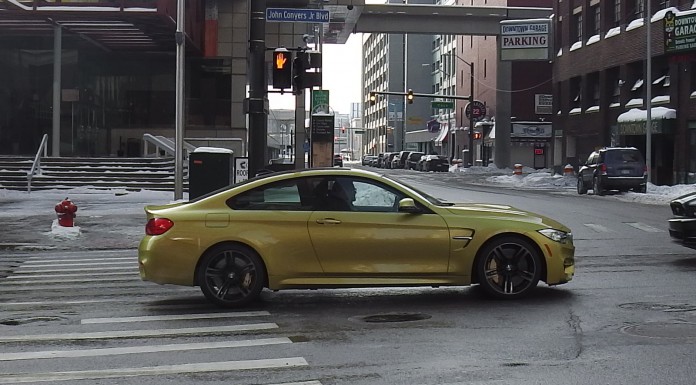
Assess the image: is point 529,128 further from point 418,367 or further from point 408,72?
point 418,367

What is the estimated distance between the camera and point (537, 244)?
30.5 feet

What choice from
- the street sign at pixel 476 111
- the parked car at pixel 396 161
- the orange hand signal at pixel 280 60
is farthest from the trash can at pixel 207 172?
the parked car at pixel 396 161

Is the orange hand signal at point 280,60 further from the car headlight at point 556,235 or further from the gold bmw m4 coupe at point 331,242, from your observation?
the car headlight at point 556,235

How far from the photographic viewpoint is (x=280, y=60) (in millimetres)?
16453

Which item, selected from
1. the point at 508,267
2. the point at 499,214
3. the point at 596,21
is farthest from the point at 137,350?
the point at 596,21

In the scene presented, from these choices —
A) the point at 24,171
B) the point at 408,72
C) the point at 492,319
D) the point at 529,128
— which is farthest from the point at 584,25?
the point at 408,72

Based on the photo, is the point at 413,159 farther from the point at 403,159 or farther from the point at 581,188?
the point at 581,188

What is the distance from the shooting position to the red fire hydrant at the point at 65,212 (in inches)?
670

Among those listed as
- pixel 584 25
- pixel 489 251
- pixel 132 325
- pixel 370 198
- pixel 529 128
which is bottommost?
pixel 132 325

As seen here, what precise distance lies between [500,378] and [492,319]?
2244 mm

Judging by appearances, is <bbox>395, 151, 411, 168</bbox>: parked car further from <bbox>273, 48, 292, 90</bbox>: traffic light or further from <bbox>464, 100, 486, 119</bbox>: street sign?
<bbox>273, 48, 292, 90</bbox>: traffic light

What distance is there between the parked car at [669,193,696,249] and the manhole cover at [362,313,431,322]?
18.6ft

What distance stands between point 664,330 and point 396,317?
2531 millimetres

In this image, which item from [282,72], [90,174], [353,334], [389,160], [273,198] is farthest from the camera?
[389,160]
